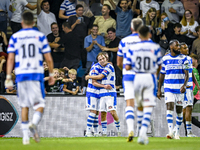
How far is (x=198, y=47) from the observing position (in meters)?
15.1

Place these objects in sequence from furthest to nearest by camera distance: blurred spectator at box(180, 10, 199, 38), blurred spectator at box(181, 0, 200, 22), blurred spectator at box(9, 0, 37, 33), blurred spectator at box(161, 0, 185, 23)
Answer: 1. blurred spectator at box(181, 0, 200, 22)
2. blurred spectator at box(161, 0, 185, 23)
3. blurred spectator at box(180, 10, 199, 38)
4. blurred spectator at box(9, 0, 37, 33)

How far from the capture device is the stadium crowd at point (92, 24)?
47.9 feet

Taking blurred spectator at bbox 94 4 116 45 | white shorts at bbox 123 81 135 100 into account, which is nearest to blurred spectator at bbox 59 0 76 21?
blurred spectator at bbox 94 4 116 45

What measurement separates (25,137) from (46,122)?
5352 mm

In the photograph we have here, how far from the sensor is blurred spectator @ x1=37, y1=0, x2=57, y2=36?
15250mm

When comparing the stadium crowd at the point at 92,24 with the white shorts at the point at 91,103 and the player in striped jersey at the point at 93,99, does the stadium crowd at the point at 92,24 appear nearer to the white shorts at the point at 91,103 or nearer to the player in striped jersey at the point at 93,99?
the player in striped jersey at the point at 93,99

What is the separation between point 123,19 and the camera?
1516cm

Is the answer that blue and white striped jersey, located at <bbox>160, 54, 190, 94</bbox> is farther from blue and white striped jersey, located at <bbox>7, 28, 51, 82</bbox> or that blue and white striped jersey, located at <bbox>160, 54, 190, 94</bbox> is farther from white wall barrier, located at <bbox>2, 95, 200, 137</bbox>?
blue and white striped jersey, located at <bbox>7, 28, 51, 82</bbox>

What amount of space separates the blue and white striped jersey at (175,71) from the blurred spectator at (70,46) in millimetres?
5478

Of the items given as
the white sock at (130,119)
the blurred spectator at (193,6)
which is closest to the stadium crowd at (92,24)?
the blurred spectator at (193,6)

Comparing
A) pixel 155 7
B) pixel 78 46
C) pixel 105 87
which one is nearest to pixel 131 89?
pixel 105 87

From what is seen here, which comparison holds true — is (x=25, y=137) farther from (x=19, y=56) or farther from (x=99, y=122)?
(x=99, y=122)

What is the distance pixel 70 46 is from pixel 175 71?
6164 mm

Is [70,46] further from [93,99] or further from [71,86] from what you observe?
[93,99]
